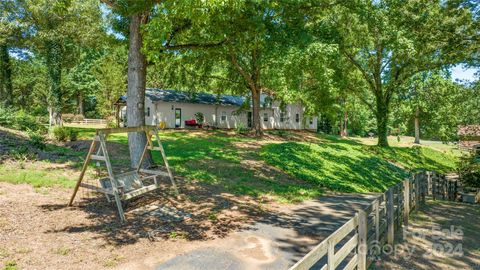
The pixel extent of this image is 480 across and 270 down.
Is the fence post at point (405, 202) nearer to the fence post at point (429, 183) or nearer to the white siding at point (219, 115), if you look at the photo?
the fence post at point (429, 183)

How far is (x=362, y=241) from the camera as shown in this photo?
4.93 metres

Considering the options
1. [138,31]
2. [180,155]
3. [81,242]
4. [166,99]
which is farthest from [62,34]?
[81,242]

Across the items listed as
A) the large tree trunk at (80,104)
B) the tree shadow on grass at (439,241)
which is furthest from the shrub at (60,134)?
the large tree trunk at (80,104)

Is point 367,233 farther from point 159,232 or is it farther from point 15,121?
point 15,121

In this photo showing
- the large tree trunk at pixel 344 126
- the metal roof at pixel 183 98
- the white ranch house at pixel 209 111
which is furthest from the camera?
the large tree trunk at pixel 344 126

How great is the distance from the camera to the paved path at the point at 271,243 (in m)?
5.25

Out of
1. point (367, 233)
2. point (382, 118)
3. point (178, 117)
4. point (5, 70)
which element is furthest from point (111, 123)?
point (367, 233)

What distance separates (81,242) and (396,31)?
20.1 meters

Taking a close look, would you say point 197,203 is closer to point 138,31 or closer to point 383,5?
point 138,31

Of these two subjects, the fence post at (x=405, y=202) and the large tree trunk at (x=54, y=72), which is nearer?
the fence post at (x=405, y=202)

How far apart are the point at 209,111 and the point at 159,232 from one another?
Answer: 28084 mm

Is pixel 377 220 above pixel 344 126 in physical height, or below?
below

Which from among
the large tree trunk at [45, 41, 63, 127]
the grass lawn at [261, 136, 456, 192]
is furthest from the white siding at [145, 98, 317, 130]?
the grass lawn at [261, 136, 456, 192]

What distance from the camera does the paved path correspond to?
525 centimetres
